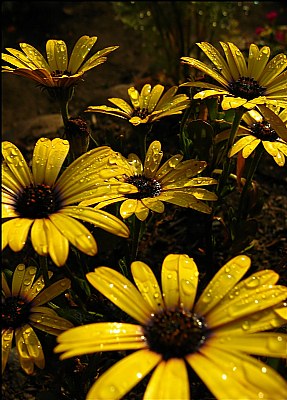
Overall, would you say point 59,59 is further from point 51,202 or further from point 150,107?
point 51,202

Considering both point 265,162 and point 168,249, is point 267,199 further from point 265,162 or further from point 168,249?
point 168,249

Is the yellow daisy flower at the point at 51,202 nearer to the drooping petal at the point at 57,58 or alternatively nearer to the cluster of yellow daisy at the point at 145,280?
the cluster of yellow daisy at the point at 145,280

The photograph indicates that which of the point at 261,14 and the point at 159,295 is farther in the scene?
the point at 261,14

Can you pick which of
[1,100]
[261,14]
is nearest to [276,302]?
[1,100]

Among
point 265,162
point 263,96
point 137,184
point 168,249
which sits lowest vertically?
point 168,249

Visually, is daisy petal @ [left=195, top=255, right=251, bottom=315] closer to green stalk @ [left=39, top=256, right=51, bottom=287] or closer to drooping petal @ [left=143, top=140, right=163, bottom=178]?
green stalk @ [left=39, top=256, right=51, bottom=287]

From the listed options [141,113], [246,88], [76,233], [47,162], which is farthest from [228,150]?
[76,233]
